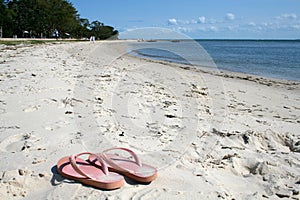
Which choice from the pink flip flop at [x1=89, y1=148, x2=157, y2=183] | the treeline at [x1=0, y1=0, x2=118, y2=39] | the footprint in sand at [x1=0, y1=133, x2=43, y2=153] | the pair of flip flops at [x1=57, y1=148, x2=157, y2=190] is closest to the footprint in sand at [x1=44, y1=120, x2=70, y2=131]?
the footprint in sand at [x1=0, y1=133, x2=43, y2=153]

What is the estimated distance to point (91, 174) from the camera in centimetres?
253

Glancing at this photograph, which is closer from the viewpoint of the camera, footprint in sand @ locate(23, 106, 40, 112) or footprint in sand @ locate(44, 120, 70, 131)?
footprint in sand @ locate(44, 120, 70, 131)

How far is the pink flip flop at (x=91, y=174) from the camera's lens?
2.35 meters

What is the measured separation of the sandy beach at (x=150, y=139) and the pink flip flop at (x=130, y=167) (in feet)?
0.22

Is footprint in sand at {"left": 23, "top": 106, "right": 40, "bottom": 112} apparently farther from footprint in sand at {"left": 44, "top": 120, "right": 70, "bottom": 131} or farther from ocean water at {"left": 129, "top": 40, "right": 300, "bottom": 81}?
ocean water at {"left": 129, "top": 40, "right": 300, "bottom": 81}

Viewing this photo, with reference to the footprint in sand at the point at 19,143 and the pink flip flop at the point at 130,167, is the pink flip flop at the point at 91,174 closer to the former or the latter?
the pink flip flop at the point at 130,167

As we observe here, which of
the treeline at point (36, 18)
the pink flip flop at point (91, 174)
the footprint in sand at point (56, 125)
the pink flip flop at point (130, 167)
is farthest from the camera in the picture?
the treeline at point (36, 18)

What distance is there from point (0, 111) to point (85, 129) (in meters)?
1.47

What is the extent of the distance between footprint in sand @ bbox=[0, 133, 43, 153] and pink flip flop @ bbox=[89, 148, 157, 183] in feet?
2.31

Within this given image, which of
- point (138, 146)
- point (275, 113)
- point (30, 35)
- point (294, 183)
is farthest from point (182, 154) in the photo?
point (30, 35)

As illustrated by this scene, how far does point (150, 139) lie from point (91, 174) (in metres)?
1.18

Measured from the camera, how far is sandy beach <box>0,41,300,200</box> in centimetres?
237

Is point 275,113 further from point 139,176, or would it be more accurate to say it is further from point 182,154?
point 139,176

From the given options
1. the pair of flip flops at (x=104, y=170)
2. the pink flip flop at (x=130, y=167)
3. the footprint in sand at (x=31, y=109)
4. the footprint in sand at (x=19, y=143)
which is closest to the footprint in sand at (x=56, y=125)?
the footprint in sand at (x=19, y=143)
